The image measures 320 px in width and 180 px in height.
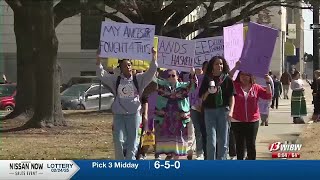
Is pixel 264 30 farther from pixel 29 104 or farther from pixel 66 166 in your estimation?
pixel 29 104

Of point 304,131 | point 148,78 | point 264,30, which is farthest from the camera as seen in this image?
point 304,131

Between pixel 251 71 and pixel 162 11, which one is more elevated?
pixel 162 11

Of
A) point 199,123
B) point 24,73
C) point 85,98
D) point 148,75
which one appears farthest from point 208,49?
point 85,98

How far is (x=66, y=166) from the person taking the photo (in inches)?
299

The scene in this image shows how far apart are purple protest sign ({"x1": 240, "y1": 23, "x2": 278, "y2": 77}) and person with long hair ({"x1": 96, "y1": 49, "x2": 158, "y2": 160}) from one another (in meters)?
1.50

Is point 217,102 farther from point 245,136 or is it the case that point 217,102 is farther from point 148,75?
point 148,75

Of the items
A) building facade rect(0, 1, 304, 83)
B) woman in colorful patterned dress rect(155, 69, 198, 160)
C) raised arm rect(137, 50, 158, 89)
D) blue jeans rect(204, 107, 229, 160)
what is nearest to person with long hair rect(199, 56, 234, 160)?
blue jeans rect(204, 107, 229, 160)

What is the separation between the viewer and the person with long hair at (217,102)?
8867 mm

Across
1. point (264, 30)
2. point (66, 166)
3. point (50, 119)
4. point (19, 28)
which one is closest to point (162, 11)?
point (19, 28)

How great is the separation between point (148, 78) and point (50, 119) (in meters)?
7.32

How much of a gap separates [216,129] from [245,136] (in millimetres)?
489

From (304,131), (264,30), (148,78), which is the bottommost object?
(304,131)

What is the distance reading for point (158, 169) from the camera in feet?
24.8

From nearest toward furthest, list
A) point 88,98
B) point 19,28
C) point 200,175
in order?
point 200,175
point 19,28
point 88,98
